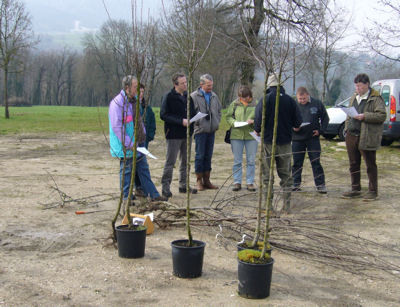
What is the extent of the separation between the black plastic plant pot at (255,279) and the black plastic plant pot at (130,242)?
3.82ft

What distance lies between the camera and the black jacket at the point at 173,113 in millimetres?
6766

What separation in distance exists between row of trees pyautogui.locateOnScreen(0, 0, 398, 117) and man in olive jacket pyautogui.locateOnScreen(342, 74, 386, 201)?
46.8 inches

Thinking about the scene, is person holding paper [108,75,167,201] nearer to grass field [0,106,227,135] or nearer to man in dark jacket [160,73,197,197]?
man in dark jacket [160,73,197,197]

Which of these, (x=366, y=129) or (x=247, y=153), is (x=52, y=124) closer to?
(x=247, y=153)

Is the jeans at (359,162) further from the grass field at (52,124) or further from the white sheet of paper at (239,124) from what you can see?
the grass field at (52,124)

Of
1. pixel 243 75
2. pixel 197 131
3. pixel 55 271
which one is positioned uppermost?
pixel 243 75

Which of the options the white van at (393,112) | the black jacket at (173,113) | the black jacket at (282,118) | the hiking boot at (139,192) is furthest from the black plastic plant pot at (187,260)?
the white van at (393,112)

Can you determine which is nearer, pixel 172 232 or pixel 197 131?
pixel 172 232

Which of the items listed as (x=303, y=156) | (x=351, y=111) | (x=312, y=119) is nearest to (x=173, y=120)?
(x=303, y=156)

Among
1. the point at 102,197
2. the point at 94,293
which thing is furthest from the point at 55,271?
the point at 102,197

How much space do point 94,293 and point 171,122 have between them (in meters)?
3.73

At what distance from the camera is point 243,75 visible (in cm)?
2273

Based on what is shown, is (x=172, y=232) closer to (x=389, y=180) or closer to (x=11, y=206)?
(x=11, y=206)

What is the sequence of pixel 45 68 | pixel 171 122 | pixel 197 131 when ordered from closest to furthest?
1. pixel 171 122
2. pixel 197 131
3. pixel 45 68
